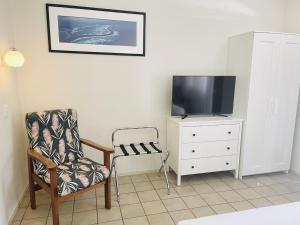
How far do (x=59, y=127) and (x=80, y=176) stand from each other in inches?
26.3

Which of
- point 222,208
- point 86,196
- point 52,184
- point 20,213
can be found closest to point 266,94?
point 222,208

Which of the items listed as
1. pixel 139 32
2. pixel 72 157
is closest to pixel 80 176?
pixel 72 157

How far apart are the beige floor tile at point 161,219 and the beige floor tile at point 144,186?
1.77 feet

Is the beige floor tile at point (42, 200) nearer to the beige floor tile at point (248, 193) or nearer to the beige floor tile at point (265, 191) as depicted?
the beige floor tile at point (248, 193)

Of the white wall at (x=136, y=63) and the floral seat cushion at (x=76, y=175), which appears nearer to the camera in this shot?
the floral seat cushion at (x=76, y=175)

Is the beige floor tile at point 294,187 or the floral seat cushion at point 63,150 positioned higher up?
the floral seat cushion at point 63,150

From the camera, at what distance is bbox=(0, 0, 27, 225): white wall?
6.79 ft

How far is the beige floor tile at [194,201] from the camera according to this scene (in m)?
2.44

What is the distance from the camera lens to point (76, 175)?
206 cm

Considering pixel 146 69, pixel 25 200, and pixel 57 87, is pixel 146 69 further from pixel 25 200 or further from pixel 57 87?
pixel 25 200

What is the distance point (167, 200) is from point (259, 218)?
1.45 metres

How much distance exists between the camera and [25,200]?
248 centimetres

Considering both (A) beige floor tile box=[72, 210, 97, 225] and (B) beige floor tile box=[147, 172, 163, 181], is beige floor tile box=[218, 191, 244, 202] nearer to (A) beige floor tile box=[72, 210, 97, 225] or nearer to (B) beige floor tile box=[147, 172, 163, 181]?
(B) beige floor tile box=[147, 172, 163, 181]

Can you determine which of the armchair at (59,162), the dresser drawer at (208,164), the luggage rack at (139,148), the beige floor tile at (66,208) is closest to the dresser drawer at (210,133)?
the dresser drawer at (208,164)
